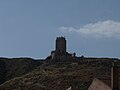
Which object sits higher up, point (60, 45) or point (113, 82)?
point (60, 45)

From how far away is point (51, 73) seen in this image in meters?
106

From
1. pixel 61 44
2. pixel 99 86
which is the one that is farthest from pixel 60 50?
pixel 99 86

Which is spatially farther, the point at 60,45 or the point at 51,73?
the point at 60,45

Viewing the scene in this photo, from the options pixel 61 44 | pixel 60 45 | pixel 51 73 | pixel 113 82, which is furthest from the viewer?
pixel 61 44

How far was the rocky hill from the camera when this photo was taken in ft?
308

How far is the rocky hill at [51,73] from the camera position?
93.9 meters

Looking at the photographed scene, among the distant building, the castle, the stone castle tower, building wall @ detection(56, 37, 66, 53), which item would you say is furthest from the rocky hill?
the distant building

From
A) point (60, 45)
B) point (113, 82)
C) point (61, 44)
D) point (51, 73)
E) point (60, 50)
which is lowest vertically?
point (113, 82)

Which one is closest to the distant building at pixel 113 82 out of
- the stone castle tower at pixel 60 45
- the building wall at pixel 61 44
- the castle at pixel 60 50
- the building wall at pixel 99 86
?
the building wall at pixel 99 86

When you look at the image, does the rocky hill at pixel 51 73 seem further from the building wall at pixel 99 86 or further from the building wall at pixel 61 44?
the building wall at pixel 99 86

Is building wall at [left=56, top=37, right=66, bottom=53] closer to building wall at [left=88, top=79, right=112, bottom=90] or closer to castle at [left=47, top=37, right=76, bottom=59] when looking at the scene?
castle at [left=47, top=37, right=76, bottom=59]

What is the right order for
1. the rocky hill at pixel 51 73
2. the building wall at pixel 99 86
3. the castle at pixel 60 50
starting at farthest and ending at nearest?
the castle at pixel 60 50
the rocky hill at pixel 51 73
the building wall at pixel 99 86

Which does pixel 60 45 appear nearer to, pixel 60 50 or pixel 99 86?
pixel 60 50

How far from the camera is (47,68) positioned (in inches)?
4562
